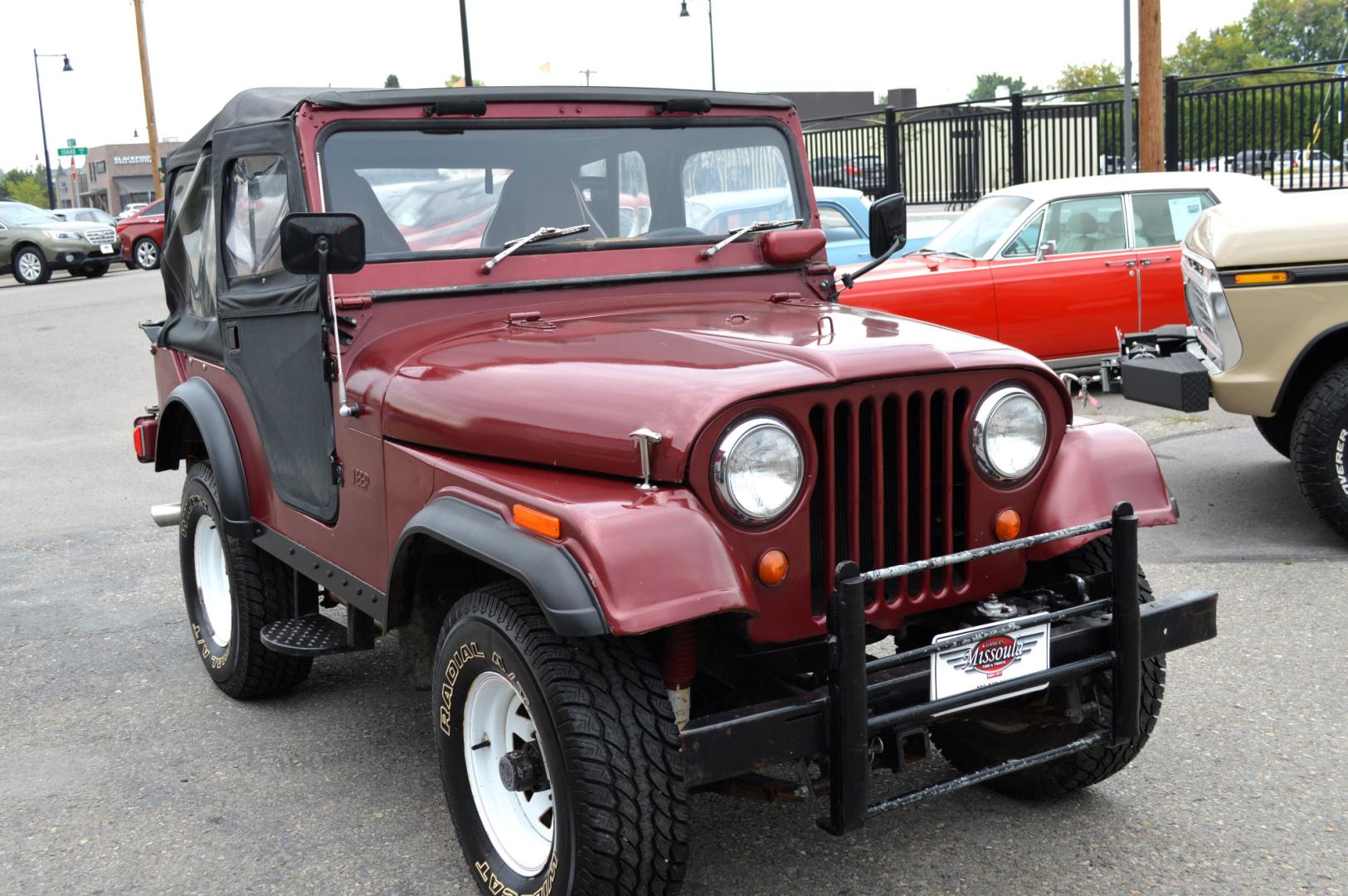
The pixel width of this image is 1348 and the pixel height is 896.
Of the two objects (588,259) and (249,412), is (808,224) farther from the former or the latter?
(249,412)

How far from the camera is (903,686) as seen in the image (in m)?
2.72

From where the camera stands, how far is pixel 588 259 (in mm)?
3900

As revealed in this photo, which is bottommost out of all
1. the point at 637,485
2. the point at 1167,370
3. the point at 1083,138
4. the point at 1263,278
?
the point at 1167,370

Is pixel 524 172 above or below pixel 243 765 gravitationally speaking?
above

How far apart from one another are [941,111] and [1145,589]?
17.4 meters

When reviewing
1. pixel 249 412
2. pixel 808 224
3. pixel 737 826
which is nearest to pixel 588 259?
pixel 808 224

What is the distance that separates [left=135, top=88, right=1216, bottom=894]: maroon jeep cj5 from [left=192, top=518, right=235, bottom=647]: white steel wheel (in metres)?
0.41

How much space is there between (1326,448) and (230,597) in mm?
4508

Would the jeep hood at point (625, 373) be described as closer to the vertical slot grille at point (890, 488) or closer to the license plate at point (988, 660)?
the vertical slot grille at point (890, 488)

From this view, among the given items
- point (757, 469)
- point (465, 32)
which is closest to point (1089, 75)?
point (465, 32)

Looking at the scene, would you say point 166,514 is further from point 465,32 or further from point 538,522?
point 465,32

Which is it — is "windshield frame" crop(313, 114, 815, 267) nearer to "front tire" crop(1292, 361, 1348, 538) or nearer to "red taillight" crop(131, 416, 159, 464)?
"red taillight" crop(131, 416, 159, 464)

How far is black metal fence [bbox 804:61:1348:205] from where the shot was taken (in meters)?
15.4

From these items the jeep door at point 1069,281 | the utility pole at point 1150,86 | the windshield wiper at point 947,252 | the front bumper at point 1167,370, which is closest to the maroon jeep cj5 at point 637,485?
the front bumper at point 1167,370
